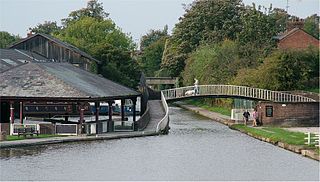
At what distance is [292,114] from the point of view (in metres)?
54.3

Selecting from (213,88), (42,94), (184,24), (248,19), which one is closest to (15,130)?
(42,94)

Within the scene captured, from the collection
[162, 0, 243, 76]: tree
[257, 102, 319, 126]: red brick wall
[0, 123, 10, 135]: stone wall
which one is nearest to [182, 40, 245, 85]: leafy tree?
[162, 0, 243, 76]: tree

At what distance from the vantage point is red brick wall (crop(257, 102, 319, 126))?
54.2 meters

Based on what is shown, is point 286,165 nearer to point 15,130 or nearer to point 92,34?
point 15,130

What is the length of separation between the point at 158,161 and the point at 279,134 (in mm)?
13734

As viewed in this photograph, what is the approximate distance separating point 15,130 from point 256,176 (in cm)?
1703

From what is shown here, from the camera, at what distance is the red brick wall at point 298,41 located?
93938 millimetres

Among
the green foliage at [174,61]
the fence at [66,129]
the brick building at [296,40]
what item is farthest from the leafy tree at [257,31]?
the fence at [66,129]

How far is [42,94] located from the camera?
147 ft

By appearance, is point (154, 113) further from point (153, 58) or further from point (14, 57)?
point (153, 58)

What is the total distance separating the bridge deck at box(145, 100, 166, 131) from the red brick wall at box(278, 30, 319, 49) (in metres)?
27.7

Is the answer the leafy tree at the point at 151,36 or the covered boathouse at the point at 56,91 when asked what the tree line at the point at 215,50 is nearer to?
the covered boathouse at the point at 56,91

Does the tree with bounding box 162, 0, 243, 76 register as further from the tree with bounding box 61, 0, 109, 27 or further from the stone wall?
the stone wall

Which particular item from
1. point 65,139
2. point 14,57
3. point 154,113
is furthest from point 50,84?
point 14,57
